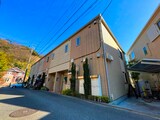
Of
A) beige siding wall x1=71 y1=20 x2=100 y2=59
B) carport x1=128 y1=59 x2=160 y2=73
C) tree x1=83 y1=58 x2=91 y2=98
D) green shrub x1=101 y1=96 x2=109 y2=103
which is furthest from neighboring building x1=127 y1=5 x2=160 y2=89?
tree x1=83 y1=58 x2=91 y2=98

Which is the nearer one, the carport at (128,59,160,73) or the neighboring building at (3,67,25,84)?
the carport at (128,59,160,73)

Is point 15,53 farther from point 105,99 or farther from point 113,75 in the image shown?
point 105,99

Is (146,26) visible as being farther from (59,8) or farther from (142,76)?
(59,8)

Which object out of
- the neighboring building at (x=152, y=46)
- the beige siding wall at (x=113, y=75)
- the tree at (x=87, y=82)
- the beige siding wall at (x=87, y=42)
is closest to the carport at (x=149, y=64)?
the neighboring building at (x=152, y=46)

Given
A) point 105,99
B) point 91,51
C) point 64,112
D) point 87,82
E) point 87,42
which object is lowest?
point 64,112

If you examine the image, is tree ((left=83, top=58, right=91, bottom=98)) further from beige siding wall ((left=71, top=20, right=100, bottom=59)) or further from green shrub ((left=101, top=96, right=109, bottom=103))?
beige siding wall ((left=71, top=20, right=100, bottom=59))

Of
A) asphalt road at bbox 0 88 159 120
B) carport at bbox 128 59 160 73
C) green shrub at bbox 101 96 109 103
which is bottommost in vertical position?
asphalt road at bbox 0 88 159 120

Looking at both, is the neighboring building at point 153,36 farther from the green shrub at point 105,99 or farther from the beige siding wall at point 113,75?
the green shrub at point 105,99

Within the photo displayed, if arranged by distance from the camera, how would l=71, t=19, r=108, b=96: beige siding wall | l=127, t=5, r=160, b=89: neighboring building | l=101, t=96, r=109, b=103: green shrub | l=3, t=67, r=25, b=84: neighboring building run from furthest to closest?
1. l=3, t=67, r=25, b=84: neighboring building
2. l=127, t=5, r=160, b=89: neighboring building
3. l=71, t=19, r=108, b=96: beige siding wall
4. l=101, t=96, r=109, b=103: green shrub

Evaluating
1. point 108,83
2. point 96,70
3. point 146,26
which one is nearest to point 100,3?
point 96,70

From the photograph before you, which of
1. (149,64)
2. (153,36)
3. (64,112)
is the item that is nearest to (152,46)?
(153,36)

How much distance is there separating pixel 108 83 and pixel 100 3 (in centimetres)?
649

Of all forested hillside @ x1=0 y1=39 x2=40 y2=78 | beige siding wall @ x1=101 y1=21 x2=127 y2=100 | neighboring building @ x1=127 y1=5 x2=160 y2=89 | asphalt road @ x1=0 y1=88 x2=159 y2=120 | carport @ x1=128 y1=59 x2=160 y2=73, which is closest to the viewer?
asphalt road @ x1=0 y1=88 x2=159 y2=120

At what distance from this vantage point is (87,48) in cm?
907
